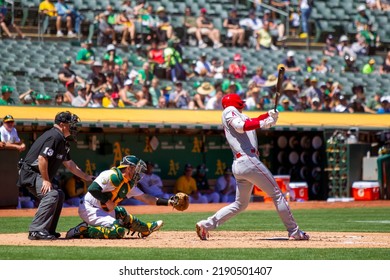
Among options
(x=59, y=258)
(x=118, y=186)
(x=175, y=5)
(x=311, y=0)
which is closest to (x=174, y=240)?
(x=118, y=186)

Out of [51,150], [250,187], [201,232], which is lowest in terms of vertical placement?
[201,232]

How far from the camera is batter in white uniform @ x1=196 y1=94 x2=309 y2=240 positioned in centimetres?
1223

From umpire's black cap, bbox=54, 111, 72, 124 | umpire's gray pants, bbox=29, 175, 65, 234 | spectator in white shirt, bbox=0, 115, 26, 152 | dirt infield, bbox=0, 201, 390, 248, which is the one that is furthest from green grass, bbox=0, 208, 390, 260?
spectator in white shirt, bbox=0, 115, 26, 152

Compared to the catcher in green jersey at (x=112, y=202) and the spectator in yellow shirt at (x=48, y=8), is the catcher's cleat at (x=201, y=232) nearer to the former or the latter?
the catcher in green jersey at (x=112, y=202)

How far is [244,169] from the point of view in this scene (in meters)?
12.2

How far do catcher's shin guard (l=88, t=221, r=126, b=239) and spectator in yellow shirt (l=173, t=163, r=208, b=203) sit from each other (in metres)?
10.9

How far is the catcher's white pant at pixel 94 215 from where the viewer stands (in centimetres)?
1256

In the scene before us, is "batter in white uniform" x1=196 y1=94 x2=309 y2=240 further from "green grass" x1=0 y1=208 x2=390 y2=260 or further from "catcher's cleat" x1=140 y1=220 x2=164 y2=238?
"green grass" x1=0 y1=208 x2=390 y2=260

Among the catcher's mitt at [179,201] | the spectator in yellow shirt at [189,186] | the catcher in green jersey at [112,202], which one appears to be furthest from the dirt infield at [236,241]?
the spectator in yellow shirt at [189,186]

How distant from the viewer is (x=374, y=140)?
2577 centimetres

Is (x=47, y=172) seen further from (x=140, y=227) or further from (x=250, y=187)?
(x=250, y=187)

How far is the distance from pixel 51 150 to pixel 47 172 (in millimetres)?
262

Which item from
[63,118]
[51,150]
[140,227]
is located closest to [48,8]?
[63,118]

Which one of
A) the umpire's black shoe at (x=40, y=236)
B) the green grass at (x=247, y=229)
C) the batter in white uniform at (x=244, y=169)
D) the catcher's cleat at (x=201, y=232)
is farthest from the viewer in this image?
the catcher's cleat at (x=201, y=232)
